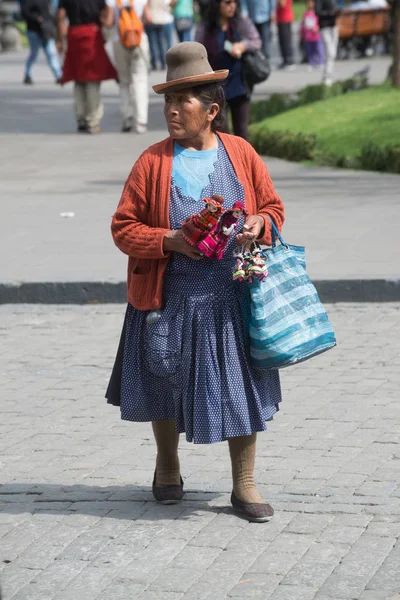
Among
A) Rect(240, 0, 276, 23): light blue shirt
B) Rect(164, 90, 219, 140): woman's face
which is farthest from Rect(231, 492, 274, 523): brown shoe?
Rect(240, 0, 276, 23): light blue shirt

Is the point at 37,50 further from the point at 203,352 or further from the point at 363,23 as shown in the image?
the point at 203,352

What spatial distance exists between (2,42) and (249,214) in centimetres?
3289

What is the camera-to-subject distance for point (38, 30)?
999 inches

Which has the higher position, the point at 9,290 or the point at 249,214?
the point at 249,214

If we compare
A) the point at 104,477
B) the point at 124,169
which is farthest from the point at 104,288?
the point at 124,169

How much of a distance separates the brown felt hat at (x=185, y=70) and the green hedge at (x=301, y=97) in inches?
539

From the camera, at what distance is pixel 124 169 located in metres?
14.5

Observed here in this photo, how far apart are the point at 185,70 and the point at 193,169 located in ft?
1.20

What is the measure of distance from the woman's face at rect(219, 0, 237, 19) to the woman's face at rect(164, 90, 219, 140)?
27.6 feet

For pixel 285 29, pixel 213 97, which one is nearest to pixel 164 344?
pixel 213 97

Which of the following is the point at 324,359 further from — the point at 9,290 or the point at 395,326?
the point at 9,290

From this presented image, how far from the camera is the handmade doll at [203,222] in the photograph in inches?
181

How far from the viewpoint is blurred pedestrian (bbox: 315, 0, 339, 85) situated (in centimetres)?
2291

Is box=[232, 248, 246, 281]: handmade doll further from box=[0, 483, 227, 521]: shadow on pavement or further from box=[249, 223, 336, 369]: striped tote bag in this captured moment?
box=[0, 483, 227, 521]: shadow on pavement
